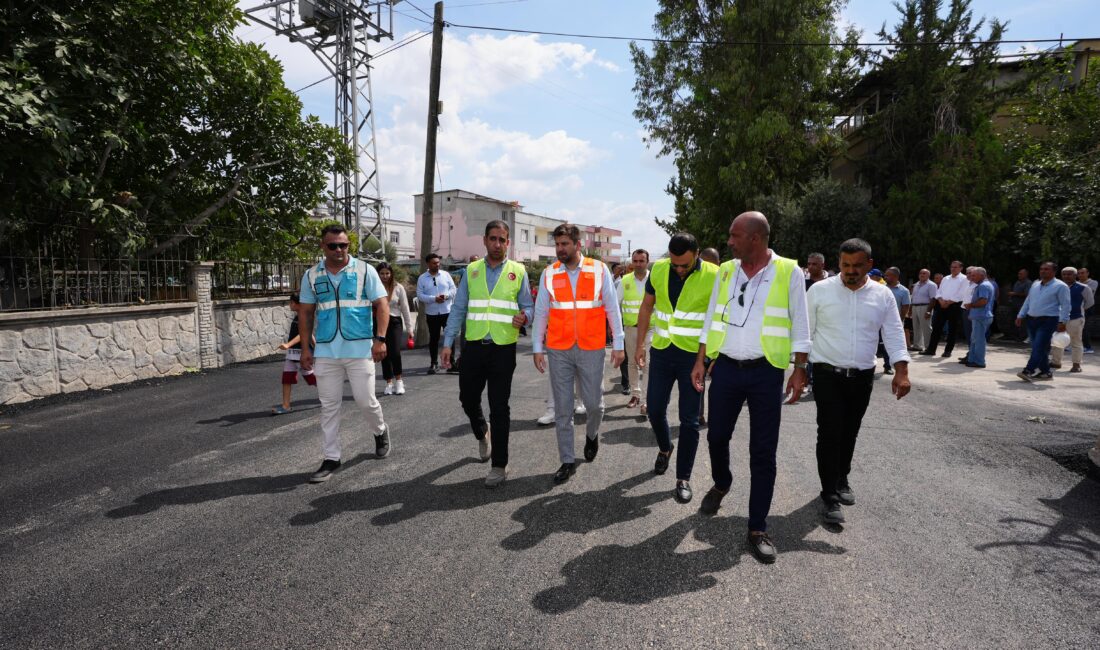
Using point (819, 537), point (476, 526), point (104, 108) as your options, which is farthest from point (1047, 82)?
point (104, 108)

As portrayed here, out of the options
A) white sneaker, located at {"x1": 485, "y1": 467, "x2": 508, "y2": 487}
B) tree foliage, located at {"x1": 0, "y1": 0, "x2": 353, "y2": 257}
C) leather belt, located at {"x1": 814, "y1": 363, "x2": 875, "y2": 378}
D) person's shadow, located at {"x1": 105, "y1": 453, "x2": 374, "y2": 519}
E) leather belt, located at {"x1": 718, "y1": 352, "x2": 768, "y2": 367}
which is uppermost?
tree foliage, located at {"x1": 0, "y1": 0, "x2": 353, "y2": 257}

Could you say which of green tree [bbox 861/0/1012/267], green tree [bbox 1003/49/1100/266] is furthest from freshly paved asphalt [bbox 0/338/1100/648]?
green tree [bbox 861/0/1012/267]

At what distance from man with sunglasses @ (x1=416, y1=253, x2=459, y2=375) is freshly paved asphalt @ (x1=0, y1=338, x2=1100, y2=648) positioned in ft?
14.0

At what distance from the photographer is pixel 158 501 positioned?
4.21 meters

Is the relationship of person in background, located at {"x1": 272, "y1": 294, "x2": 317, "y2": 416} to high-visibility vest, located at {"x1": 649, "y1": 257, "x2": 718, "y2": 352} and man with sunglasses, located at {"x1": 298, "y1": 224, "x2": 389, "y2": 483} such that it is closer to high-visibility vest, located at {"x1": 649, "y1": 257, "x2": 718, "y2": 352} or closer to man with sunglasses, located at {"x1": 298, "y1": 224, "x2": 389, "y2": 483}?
man with sunglasses, located at {"x1": 298, "y1": 224, "x2": 389, "y2": 483}

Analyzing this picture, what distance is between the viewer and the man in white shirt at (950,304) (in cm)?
1154

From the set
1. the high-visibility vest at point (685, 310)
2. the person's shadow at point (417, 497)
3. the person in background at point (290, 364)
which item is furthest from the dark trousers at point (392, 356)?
the high-visibility vest at point (685, 310)

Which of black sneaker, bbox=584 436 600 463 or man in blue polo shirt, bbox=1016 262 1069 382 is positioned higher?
man in blue polo shirt, bbox=1016 262 1069 382

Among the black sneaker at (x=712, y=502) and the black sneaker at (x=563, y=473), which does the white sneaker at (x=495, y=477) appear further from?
the black sneaker at (x=712, y=502)

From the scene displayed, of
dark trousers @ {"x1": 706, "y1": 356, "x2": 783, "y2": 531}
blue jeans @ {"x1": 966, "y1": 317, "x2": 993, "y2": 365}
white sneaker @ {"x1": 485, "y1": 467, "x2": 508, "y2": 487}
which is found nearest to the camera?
dark trousers @ {"x1": 706, "y1": 356, "x2": 783, "y2": 531}

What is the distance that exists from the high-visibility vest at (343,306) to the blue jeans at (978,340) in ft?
36.7

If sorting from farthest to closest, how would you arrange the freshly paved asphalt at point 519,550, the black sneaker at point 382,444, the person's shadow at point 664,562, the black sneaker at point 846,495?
the black sneaker at point 382,444, the black sneaker at point 846,495, the person's shadow at point 664,562, the freshly paved asphalt at point 519,550

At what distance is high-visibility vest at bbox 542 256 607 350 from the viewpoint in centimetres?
461

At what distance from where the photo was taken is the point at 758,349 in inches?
136
